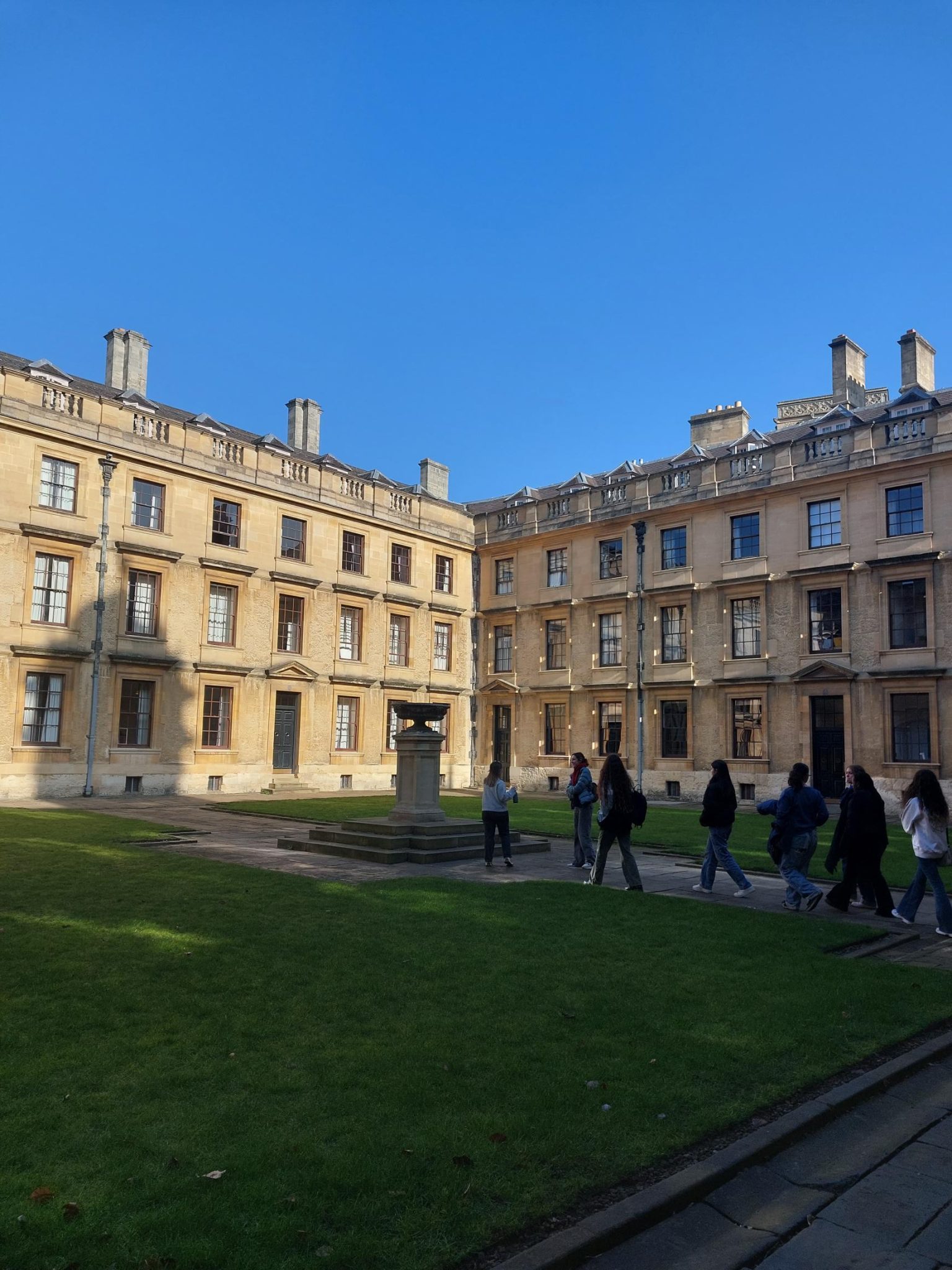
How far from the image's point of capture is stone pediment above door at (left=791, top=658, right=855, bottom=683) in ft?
98.4

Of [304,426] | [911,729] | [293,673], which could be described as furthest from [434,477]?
[911,729]

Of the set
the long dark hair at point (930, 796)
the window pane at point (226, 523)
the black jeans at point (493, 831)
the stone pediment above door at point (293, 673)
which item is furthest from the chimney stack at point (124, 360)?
A: the long dark hair at point (930, 796)

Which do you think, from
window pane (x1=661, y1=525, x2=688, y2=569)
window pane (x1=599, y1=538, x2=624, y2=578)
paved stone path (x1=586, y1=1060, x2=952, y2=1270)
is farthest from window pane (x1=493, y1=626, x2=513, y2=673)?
paved stone path (x1=586, y1=1060, x2=952, y2=1270)

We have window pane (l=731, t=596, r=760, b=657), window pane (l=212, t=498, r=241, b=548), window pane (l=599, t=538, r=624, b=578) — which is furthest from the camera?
window pane (l=599, t=538, r=624, b=578)

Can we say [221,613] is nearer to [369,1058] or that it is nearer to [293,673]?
[293,673]

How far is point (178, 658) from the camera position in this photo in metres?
30.3

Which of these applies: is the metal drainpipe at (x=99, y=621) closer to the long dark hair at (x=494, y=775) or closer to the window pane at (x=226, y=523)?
the window pane at (x=226, y=523)

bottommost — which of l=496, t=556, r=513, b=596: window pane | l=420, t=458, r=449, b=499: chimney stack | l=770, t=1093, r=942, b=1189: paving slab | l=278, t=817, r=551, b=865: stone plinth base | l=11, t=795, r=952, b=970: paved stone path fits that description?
l=770, t=1093, r=942, b=1189: paving slab

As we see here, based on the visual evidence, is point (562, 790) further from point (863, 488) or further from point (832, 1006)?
point (832, 1006)

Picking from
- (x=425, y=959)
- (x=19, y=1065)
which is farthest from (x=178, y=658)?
(x=19, y=1065)

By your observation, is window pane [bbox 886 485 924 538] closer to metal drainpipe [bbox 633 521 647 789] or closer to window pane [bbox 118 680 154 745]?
metal drainpipe [bbox 633 521 647 789]

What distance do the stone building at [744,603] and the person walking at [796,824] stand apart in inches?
758

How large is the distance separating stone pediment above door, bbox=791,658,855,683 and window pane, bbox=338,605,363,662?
16.3m

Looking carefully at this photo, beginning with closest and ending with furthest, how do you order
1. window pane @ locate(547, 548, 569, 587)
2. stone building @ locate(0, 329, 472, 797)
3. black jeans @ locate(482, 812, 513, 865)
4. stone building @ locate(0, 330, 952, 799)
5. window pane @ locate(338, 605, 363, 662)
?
1. black jeans @ locate(482, 812, 513, 865)
2. stone building @ locate(0, 329, 472, 797)
3. stone building @ locate(0, 330, 952, 799)
4. window pane @ locate(338, 605, 363, 662)
5. window pane @ locate(547, 548, 569, 587)
